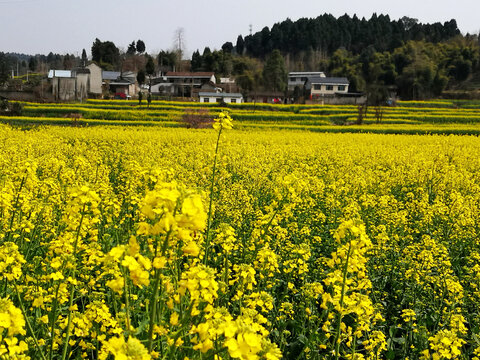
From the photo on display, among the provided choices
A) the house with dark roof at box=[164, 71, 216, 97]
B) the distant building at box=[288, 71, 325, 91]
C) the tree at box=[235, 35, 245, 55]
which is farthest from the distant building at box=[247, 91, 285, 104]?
the tree at box=[235, 35, 245, 55]

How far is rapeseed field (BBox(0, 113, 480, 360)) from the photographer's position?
1.76 m

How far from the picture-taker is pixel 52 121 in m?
27.2

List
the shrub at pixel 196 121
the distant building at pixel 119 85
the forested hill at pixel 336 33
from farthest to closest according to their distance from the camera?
the forested hill at pixel 336 33, the distant building at pixel 119 85, the shrub at pixel 196 121

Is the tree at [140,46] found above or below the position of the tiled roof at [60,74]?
above

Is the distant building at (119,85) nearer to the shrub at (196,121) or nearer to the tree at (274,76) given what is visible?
the tree at (274,76)

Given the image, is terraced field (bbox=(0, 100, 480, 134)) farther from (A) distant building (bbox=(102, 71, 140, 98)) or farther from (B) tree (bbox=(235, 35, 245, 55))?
(B) tree (bbox=(235, 35, 245, 55))

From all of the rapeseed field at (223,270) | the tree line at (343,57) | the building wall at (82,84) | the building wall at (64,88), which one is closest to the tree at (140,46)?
the tree line at (343,57)

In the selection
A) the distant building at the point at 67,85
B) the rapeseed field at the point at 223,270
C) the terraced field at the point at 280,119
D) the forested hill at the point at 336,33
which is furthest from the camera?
the forested hill at the point at 336,33

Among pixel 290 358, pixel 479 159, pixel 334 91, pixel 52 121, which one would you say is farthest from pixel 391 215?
pixel 334 91

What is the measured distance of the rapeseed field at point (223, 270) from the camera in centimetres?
176

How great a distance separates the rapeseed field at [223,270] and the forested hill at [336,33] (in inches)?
4114

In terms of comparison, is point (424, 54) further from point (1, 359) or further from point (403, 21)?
point (1, 359)

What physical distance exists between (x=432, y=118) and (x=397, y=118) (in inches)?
107

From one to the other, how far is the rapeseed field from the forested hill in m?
104
